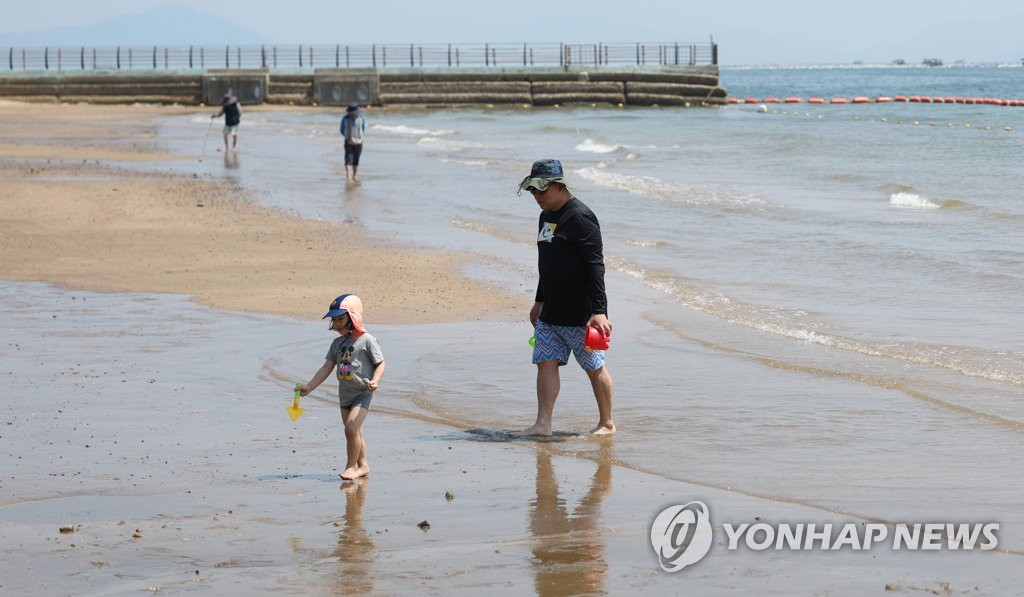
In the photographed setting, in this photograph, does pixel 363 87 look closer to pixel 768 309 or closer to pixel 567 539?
pixel 768 309

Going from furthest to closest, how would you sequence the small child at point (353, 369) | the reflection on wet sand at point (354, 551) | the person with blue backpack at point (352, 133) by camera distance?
the person with blue backpack at point (352, 133), the small child at point (353, 369), the reflection on wet sand at point (354, 551)

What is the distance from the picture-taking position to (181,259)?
14180mm

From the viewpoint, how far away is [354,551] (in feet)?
17.8

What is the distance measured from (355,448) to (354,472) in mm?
120

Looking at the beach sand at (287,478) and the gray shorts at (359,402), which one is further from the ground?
the gray shorts at (359,402)

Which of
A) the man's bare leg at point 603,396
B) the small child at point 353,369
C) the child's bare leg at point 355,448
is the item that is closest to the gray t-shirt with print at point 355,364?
the small child at point 353,369

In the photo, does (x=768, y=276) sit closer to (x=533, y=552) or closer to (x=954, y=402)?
(x=954, y=402)

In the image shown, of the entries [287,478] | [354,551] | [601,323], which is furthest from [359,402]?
[601,323]

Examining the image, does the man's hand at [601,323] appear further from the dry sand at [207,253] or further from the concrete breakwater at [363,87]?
the concrete breakwater at [363,87]

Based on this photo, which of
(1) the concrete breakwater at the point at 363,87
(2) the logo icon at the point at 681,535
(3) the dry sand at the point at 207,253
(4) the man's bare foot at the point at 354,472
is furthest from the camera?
(1) the concrete breakwater at the point at 363,87

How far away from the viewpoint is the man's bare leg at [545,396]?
7496mm

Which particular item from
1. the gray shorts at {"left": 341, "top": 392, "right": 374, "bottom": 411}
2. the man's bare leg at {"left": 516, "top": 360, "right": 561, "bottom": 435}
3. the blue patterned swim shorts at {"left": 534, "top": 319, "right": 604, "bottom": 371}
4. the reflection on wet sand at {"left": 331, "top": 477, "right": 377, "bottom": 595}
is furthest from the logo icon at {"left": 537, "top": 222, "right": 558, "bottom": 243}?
the reflection on wet sand at {"left": 331, "top": 477, "right": 377, "bottom": 595}

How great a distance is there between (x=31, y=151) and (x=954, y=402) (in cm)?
2564

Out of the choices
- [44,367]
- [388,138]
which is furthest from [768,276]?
[388,138]
